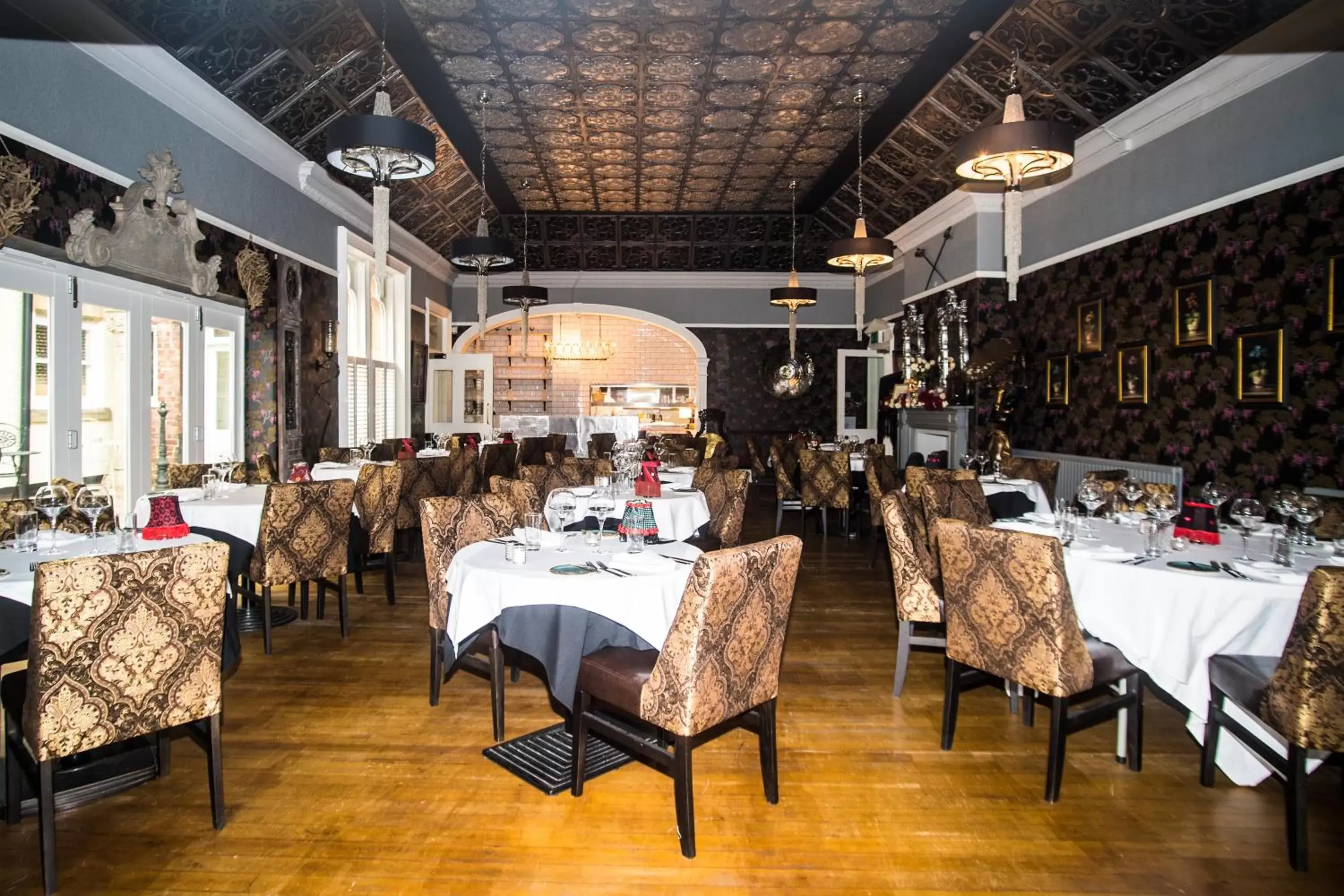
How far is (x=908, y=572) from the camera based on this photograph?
364cm

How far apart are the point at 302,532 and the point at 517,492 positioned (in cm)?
122

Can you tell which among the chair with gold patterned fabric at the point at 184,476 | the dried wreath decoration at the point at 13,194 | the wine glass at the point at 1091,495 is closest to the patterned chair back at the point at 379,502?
the chair with gold patterned fabric at the point at 184,476

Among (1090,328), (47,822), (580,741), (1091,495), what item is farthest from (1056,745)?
(1090,328)

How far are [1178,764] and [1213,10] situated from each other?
15.1 ft

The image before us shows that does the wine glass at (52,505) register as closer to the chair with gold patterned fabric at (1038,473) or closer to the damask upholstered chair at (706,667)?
the damask upholstered chair at (706,667)

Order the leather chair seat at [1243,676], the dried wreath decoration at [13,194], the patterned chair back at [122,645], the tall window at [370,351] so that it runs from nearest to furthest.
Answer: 1. the patterned chair back at [122,645]
2. the leather chair seat at [1243,676]
3. the dried wreath decoration at [13,194]
4. the tall window at [370,351]

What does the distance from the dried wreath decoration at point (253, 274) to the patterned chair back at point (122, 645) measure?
5.23 meters

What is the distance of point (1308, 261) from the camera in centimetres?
495

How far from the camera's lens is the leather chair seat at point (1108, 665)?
2.84m

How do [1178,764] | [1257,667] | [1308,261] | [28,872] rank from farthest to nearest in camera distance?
[1308,261] → [1178,764] → [1257,667] → [28,872]

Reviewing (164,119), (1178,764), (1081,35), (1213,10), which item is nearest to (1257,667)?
(1178,764)

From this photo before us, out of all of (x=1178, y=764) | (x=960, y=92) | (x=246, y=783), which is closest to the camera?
(x=246, y=783)

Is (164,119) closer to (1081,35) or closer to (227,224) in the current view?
(227,224)

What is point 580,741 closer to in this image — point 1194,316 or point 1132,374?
point 1194,316
